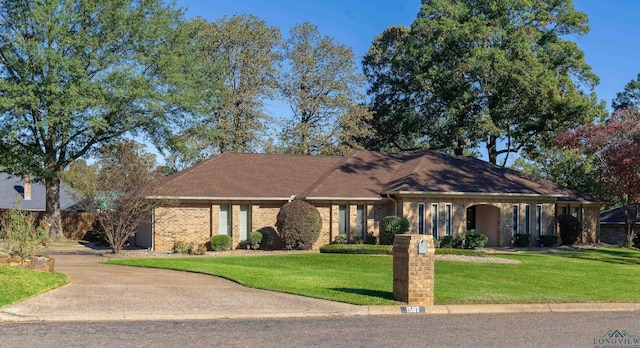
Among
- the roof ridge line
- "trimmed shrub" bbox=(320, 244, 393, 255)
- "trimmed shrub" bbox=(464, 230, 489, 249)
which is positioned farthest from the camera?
the roof ridge line

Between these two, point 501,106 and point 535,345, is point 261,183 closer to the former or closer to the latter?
point 501,106

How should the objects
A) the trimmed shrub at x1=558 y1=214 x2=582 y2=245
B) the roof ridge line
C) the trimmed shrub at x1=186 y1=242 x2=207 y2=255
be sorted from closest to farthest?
the trimmed shrub at x1=186 y1=242 x2=207 y2=255 → the roof ridge line → the trimmed shrub at x1=558 y1=214 x2=582 y2=245

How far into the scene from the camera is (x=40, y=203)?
150 feet

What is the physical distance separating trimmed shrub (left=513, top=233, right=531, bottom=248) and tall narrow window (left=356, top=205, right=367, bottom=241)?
819 centimetres

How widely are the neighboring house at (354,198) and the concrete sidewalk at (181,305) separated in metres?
13.6

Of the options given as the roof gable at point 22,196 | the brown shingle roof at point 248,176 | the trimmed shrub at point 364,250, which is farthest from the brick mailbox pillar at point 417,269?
the roof gable at point 22,196

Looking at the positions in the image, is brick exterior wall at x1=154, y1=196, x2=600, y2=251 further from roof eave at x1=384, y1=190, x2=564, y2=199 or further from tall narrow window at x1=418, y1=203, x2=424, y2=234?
roof eave at x1=384, y1=190, x2=564, y2=199

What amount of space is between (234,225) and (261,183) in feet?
9.87

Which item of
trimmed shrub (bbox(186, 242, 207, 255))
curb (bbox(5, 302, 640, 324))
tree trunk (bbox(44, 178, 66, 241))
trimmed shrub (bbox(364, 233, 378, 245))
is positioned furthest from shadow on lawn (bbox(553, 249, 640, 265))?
tree trunk (bbox(44, 178, 66, 241))

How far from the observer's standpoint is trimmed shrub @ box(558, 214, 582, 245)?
114 feet

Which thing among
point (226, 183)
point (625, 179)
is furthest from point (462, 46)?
point (226, 183)

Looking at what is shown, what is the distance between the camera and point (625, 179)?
2959cm

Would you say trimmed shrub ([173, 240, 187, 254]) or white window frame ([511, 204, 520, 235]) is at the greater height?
white window frame ([511, 204, 520, 235])

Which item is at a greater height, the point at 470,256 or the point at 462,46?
the point at 462,46
